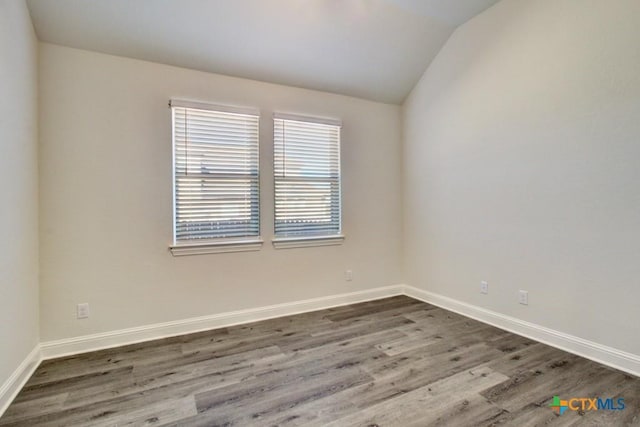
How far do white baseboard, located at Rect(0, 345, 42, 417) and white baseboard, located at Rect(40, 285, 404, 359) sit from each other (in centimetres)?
13

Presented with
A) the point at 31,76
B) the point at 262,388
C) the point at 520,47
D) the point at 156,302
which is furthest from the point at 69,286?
the point at 520,47

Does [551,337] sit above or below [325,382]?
above

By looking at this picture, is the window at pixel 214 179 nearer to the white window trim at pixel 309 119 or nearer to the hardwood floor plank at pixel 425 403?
the white window trim at pixel 309 119

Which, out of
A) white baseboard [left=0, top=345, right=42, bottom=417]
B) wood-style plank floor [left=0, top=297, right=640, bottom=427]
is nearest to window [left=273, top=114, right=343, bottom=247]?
wood-style plank floor [left=0, top=297, right=640, bottom=427]

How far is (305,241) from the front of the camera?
140 inches

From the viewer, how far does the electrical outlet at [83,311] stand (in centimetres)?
262

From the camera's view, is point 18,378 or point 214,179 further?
point 214,179

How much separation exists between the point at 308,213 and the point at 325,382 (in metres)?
1.87

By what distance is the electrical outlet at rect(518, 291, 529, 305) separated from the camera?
2840 mm

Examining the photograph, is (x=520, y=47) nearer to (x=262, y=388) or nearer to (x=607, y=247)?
(x=607, y=247)

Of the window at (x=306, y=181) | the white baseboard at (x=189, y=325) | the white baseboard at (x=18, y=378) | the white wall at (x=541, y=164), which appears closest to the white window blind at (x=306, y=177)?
the window at (x=306, y=181)

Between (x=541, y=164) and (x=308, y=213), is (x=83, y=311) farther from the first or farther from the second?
(x=541, y=164)

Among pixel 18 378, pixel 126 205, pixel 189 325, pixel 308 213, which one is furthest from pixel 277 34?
pixel 18 378

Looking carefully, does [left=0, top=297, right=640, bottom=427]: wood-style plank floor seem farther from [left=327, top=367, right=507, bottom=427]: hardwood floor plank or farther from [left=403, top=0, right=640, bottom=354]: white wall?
[left=403, top=0, right=640, bottom=354]: white wall
